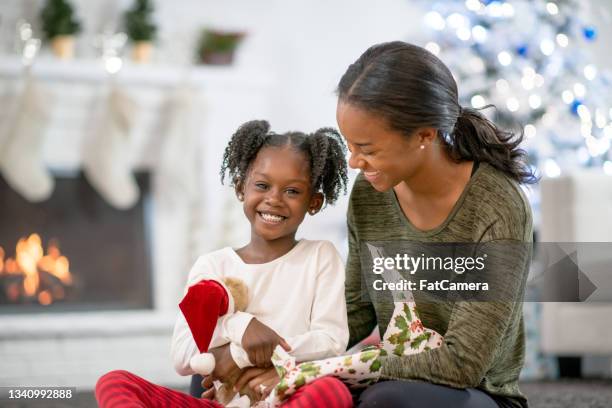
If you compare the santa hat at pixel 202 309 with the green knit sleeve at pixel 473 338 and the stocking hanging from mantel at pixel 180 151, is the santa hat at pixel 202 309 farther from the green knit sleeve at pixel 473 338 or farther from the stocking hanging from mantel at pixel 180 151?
the stocking hanging from mantel at pixel 180 151

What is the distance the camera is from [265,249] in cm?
150

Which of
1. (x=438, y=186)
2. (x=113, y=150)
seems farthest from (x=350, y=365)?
(x=113, y=150)

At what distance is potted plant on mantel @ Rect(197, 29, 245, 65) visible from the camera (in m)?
3.88

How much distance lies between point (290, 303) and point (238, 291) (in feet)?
0.29

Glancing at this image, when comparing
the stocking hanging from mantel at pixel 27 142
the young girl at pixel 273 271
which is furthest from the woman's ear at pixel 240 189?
the stocking hanging from mantel at pixel 27 142

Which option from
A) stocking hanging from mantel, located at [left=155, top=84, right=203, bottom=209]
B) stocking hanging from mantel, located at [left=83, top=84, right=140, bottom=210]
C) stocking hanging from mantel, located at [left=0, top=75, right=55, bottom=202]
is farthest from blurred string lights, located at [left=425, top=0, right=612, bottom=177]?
stocking hanging from mantel, located at [left=0, top=75, right=55, bottom=202]

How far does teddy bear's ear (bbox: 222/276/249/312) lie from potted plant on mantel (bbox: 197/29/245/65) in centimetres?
261

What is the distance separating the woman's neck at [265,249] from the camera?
4.88 ft

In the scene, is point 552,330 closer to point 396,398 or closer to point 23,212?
point 396,398

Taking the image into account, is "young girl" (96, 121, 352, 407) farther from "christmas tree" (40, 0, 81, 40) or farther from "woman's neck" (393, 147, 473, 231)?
"christmas tree" (40, 0, 81, 40)

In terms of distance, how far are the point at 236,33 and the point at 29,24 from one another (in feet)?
2.95

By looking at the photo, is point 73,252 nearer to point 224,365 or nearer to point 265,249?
point 265,249

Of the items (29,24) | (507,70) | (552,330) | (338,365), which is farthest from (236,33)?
(338,365)

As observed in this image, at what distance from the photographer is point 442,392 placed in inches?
48.4
